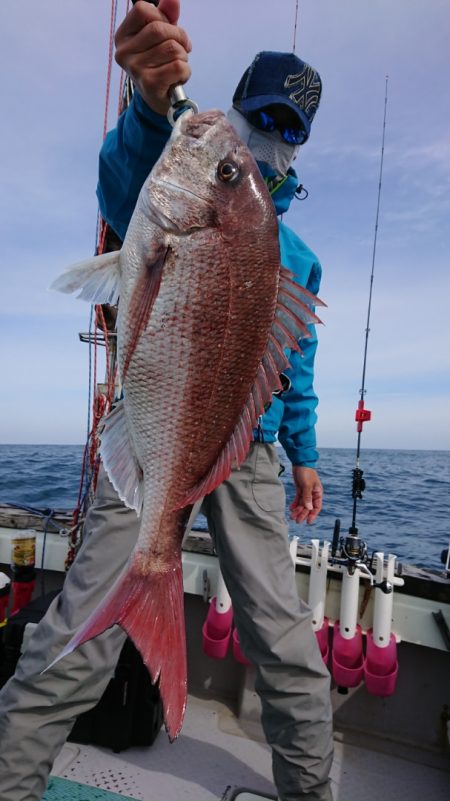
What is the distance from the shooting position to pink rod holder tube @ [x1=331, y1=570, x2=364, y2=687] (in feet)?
9.65

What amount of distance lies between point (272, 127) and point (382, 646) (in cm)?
279

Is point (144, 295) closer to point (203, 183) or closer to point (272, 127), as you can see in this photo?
point (203, 183)

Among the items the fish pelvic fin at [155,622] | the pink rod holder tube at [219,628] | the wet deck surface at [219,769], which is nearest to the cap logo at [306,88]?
the fish pelvic fin at [155,622]

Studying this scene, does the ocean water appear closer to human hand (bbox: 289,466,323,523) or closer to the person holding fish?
human hand (bbox: 289,466,323,523)

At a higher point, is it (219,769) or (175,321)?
(175,321)

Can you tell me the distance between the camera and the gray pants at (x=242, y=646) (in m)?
2.01

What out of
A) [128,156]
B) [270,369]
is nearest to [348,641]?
[270,369]

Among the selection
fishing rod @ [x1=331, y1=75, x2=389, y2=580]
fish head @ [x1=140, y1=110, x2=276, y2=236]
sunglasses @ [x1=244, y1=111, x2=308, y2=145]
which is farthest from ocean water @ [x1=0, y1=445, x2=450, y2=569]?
fish head @ [x1=140, y1=110, x2=276, y2=236]

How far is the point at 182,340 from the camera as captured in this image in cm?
138

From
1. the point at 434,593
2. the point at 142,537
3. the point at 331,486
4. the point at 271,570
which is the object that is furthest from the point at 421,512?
the point at 142,537

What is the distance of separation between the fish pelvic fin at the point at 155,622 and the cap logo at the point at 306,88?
2.10 m

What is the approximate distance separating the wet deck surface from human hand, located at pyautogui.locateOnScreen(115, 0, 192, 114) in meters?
3.00

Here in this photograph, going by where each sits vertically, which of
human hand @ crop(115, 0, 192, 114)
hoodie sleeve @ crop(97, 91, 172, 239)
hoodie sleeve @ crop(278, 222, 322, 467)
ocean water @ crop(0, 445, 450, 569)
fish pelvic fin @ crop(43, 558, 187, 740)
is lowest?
ocean water @ crop(0, 445, 450, 569)

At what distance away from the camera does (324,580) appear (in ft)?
10.2
